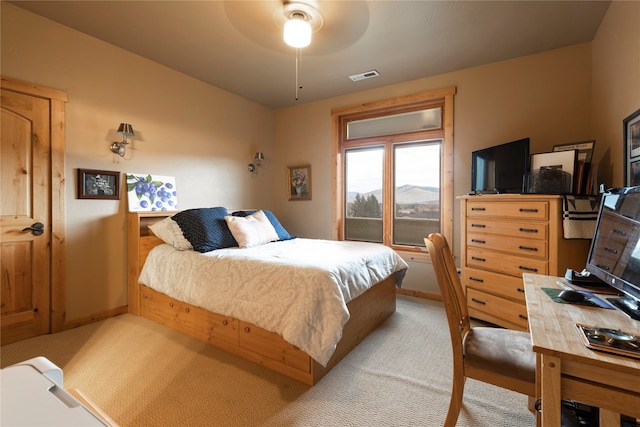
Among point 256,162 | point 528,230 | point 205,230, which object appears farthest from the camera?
point 256,162

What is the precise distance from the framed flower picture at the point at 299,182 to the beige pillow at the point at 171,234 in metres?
2.13

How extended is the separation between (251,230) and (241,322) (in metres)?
1.01

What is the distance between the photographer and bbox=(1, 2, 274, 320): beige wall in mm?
2473

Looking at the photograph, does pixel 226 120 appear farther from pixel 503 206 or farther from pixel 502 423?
pixel 502 423

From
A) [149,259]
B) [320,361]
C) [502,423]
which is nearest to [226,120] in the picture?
[149,259]

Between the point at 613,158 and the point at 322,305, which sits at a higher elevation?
the point at 613,158

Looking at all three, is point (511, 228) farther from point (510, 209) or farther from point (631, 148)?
point (631, 148)

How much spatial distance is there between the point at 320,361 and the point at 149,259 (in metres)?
2.02

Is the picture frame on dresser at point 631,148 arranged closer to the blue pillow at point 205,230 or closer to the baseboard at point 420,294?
the baseboard at point 420,294

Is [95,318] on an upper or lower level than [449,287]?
lower

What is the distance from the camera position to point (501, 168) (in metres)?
2.85

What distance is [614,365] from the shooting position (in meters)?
0.71

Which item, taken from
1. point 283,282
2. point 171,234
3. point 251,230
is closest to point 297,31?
point 251,230

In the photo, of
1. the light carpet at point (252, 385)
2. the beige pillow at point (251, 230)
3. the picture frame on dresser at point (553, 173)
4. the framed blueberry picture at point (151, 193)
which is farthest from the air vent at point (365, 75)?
the light carpet at point (252, 385)
